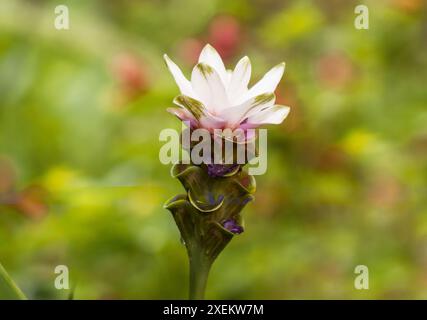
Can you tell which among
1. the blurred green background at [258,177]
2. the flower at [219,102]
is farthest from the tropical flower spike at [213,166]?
the blurred green background at [258,177]

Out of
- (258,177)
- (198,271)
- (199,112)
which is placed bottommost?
(198,271)

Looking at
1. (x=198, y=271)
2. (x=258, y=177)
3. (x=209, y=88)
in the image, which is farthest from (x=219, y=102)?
(x=258, y=177)

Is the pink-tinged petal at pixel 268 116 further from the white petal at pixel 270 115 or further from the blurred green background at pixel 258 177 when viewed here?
the blurred green background at pixel 258 177

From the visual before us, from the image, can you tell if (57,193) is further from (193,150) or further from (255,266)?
(193,150)

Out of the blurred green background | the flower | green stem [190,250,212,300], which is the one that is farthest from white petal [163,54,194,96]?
the blurred green background

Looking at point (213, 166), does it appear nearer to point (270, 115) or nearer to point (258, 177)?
point (270, 115)

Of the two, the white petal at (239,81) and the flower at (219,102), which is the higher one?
the white petal at (239,81)

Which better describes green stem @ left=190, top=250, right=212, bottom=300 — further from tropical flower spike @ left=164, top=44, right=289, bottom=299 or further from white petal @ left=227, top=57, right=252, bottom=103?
white petal @ left=227, top=57, right=252, bottom=103
